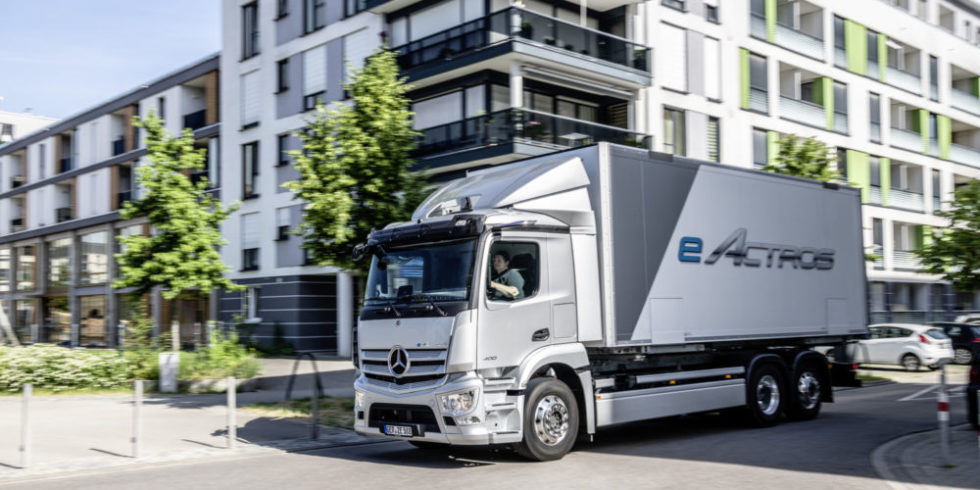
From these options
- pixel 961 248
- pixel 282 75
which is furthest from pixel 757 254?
pixel 282 75

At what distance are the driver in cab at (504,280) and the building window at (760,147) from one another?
23618mm

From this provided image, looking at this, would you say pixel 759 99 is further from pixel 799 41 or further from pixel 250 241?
pixel 250 241

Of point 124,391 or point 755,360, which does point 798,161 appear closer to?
point 755,360

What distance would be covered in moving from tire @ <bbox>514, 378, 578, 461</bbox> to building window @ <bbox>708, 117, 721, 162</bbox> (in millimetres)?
21564

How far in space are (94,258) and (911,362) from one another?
120ft

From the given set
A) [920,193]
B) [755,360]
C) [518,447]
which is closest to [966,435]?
[755,360]

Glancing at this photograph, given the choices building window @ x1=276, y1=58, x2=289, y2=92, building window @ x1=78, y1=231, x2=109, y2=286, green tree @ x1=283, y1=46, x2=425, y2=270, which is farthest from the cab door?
building window @ x1=78, y1=231, x2=109, y2=286

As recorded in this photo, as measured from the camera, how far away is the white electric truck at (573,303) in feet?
30.0

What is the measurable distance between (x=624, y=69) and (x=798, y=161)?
6.58 m

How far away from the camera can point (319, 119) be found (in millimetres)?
15242

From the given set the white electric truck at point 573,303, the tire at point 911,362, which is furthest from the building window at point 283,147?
the white electric truck at point 573,303

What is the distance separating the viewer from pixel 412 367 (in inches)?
366

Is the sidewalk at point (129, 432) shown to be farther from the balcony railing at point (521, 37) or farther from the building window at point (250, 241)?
the building window at point (250, 241)

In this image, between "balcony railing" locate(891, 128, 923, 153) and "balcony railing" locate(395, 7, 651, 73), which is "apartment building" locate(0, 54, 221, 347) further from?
"balcony railing" locate(891, 128, 923, 153)
